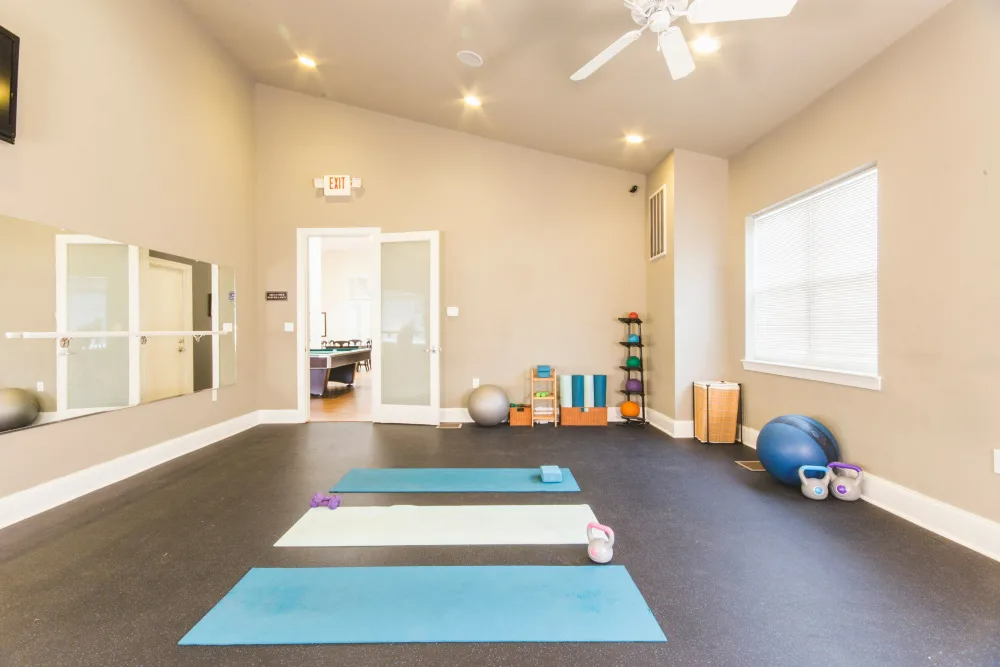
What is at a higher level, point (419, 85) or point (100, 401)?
point (419, 85)

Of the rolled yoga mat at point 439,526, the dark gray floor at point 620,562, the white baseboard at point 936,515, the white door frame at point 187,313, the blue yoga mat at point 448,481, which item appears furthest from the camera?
the white door frame at point 187,313

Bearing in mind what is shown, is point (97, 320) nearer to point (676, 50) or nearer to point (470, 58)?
point (470, 58)

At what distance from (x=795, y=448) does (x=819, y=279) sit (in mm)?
1403

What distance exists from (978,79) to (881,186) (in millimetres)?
664

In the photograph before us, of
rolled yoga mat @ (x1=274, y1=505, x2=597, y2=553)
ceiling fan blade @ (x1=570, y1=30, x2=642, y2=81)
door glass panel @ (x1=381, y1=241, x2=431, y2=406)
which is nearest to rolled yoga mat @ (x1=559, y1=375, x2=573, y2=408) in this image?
door glass panel @ (x1=381, y1=241, x2=431, y2=406)

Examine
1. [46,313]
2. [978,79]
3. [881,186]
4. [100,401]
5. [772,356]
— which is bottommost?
[100,401]

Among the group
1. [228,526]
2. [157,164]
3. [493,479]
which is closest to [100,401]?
[228,526]

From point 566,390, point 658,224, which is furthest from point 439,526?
point 658,224

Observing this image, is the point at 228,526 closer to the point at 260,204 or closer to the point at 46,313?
the point at 46,313

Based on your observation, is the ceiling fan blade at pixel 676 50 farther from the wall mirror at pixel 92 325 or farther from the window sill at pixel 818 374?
the wall mirror at pixel 92 325

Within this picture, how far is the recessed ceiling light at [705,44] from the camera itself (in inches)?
111

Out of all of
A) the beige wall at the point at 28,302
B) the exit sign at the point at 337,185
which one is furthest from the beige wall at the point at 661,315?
Answer: the beige wall at the point at 28,302

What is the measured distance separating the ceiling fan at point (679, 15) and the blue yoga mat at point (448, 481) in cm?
280

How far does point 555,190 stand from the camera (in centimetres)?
534
